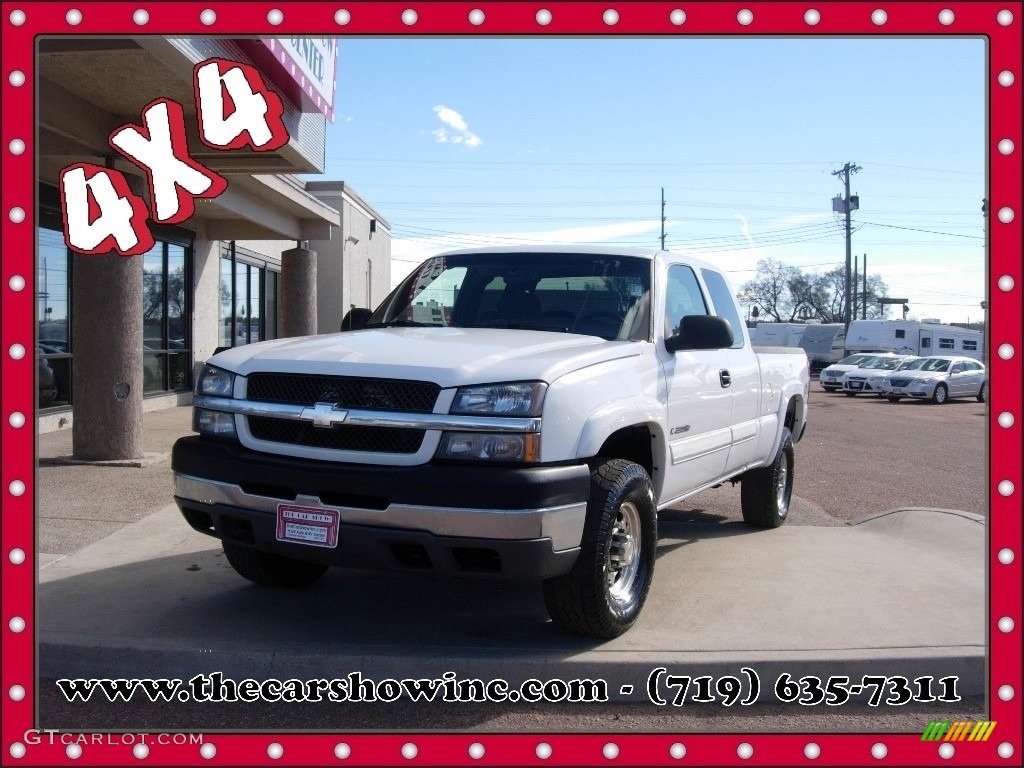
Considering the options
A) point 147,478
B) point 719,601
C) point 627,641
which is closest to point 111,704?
point 627,641

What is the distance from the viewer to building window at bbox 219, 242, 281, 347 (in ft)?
65.5

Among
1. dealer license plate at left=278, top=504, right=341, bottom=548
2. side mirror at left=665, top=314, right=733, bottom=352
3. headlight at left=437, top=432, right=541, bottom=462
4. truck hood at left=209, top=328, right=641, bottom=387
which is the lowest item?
dealer license plate at left=278, top=504, right=341, bottom=548

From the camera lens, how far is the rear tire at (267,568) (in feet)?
16.5

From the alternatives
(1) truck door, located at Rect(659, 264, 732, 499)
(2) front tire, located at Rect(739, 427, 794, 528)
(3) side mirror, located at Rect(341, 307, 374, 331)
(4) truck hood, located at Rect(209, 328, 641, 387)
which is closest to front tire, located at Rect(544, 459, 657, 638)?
(1) truck door, located at Rect(659, 264, 732, 499)

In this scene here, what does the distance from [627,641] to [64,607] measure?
280 cm

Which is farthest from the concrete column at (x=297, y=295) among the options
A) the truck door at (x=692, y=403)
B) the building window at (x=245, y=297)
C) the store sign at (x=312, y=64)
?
the truck door at (x=692, y=403)

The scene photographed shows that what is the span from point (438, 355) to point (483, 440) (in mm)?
507

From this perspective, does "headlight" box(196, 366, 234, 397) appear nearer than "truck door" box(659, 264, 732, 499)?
Yes

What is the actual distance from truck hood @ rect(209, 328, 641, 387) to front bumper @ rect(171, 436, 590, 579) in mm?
392

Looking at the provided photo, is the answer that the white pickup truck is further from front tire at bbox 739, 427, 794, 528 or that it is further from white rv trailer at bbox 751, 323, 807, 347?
white rv trailer at bbox 751, 323, 807, 347

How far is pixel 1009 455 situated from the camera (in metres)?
3.11

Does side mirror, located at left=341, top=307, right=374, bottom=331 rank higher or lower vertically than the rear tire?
higher

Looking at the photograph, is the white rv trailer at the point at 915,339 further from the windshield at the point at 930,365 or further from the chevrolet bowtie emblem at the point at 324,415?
the chevrolet bowtie emblem at the point at 324,415

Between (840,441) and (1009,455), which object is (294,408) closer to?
(1009,455)
